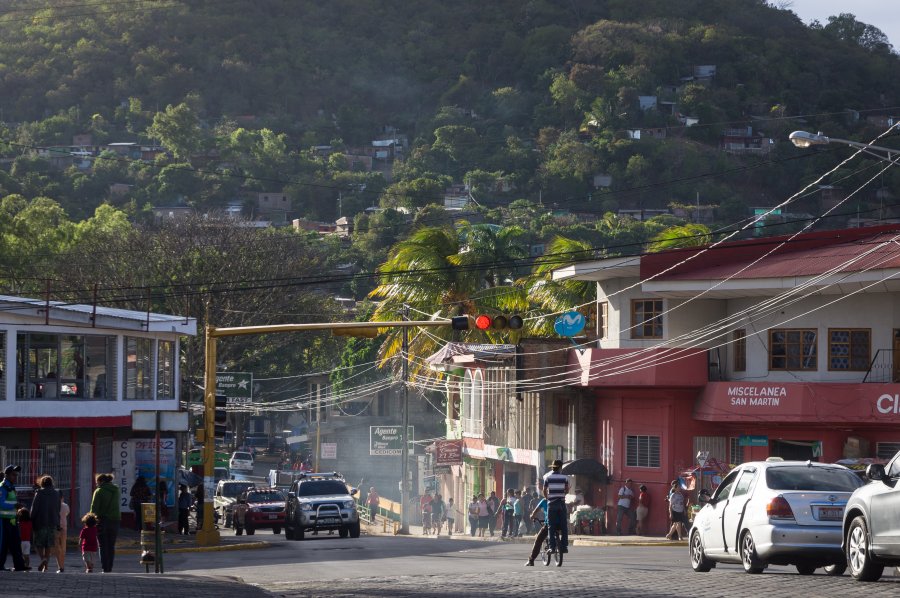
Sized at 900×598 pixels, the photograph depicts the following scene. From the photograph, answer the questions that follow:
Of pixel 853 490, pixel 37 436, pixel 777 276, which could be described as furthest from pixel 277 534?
pixel 853 490

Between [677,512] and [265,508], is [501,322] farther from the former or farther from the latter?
[265,508]

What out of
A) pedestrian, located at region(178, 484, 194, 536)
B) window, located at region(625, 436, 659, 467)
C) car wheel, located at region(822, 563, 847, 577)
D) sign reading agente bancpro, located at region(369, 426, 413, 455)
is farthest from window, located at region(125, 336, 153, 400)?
car wheel, located at region(822, 563, 847, 577)

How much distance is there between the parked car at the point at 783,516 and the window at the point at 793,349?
20.2m

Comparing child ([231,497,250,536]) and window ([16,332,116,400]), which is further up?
window ([16,332,116,400])

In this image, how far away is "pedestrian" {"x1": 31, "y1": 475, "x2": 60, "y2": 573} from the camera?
2352 cm

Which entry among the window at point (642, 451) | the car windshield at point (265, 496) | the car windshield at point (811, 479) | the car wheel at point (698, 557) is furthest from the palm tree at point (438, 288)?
the car windshield at point (811, 479)

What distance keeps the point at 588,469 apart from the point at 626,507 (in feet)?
6.18

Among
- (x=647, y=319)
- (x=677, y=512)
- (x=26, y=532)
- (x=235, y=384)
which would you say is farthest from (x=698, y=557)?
(x=235, y=384)

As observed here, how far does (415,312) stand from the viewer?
50.8m

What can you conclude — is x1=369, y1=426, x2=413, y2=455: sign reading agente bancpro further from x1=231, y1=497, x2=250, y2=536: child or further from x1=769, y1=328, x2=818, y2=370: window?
x1=769, y1=328, x2=818, y2=370: window

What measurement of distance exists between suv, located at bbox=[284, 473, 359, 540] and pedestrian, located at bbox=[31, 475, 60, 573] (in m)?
15.1

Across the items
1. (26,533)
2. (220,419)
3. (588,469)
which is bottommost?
(26,533)

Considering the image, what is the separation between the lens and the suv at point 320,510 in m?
38.5

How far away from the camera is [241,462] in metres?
84.9
